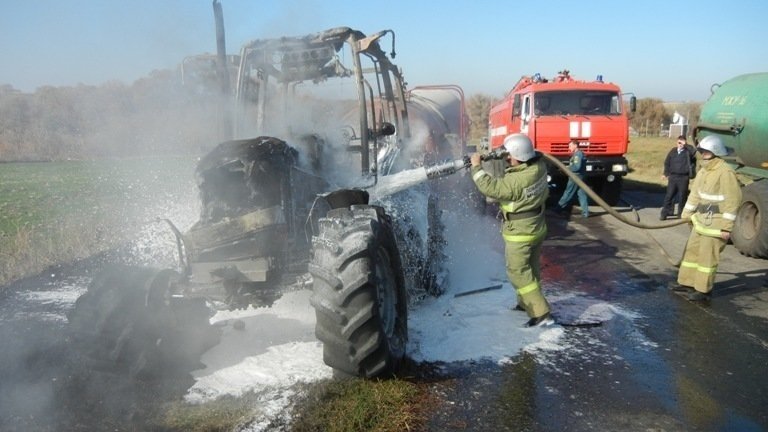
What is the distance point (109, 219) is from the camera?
32.2 ft

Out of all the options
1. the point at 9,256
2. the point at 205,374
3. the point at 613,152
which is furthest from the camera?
the point at 613,152

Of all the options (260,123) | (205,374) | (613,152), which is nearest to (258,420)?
(205,374)

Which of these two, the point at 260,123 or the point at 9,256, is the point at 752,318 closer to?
the point at 260,123

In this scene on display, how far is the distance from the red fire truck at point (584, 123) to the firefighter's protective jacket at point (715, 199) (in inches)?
236

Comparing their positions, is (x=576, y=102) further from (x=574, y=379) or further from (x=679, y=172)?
(x=574, y=379)

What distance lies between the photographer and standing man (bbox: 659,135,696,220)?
11.0 meters

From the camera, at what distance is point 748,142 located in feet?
27.8

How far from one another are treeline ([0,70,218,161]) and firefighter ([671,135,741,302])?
17.5ft

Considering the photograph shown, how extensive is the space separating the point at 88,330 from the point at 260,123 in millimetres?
2680

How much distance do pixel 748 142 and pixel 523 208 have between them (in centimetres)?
574

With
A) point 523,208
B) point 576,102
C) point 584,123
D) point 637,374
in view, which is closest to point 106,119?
point 523,208

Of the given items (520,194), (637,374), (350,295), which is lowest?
(637,374)

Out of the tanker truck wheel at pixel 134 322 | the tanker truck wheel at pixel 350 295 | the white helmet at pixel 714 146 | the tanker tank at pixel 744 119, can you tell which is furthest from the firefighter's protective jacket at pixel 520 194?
the tanker tank at pixel 744 119

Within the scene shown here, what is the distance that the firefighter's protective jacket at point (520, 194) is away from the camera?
4.94 meters
